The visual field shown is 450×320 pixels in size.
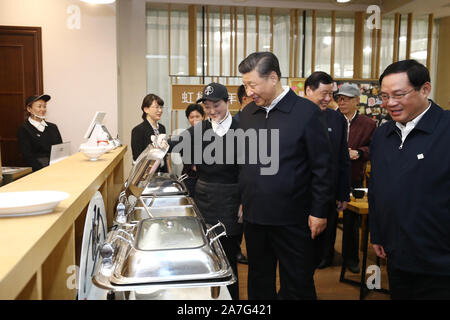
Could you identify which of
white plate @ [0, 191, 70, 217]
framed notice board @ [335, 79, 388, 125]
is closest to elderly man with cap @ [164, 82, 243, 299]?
white plate @ [0, 191, 70, 217]

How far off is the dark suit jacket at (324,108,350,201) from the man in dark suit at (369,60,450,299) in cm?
102

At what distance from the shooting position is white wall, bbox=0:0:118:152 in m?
4.51

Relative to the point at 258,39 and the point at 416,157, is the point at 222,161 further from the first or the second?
the point at 258,39

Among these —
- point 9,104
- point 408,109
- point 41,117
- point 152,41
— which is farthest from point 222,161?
point 152,41

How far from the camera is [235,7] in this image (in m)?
5.77

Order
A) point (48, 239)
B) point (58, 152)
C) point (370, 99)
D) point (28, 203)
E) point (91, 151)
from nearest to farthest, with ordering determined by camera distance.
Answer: point (48, 239) → point (28, 203) → point (91, 151) → point (58, 152) → point (370, 99)

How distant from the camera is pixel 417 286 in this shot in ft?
4.70

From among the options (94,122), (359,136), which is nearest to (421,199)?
(359,136)

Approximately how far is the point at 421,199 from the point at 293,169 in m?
0.53

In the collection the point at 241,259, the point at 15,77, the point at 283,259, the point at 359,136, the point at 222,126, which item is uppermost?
the point at 15,77

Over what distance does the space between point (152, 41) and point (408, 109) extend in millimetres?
5028

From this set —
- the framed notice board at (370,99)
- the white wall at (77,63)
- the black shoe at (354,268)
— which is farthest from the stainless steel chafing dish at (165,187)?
the framed notice board at (370,99)

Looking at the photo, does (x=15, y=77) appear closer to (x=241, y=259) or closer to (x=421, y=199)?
(x=241, y=259)

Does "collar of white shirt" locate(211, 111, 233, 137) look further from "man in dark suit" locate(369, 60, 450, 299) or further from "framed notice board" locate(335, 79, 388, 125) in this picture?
"framed notice board" locate(335, 79, 388, 125)
